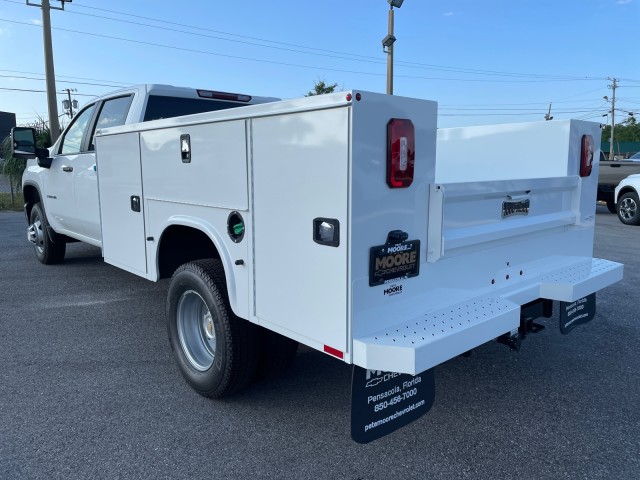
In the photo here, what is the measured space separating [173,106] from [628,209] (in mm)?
11119

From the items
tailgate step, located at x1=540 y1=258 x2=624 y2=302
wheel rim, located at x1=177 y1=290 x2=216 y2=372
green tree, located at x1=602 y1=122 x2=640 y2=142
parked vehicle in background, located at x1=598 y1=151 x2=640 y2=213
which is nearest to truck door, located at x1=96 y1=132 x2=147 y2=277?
wheel rim, located at x1=177 y1=290 x2=216 y2=372

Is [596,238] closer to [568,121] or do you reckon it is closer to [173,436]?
[568,121]

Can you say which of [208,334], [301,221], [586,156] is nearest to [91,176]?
[208,334]

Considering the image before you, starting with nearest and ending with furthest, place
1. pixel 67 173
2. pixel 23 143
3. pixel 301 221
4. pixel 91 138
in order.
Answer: pixel 301 221 < pixel 91 138 < pixel 67 173 < pixel 23 143

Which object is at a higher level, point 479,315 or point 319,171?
point 319,171

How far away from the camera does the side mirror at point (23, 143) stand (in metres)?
6.09

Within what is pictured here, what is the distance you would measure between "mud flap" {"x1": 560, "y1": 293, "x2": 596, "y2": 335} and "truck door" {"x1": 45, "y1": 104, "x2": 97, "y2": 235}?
13.9 ft

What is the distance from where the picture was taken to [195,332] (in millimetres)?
3598

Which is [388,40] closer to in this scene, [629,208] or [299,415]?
[629,208]

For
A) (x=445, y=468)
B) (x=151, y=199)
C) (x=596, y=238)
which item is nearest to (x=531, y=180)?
(x=445, y=468)

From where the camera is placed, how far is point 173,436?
2.99m

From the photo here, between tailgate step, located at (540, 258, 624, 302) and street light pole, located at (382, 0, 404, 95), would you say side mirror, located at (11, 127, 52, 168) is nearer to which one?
tailgate step, located at (540, 258, 624, 302)

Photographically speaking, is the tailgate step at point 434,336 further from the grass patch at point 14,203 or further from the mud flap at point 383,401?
the grass patch at point 14,203

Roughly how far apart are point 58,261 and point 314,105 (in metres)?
6.22
